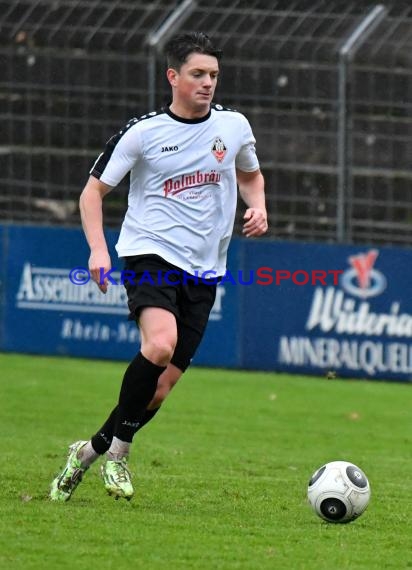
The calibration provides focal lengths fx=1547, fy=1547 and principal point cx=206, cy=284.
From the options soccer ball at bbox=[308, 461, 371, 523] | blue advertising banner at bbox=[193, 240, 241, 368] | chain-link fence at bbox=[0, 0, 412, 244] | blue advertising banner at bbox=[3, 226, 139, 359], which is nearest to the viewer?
soccer ball at bbox=[308, 461, 371, 523]

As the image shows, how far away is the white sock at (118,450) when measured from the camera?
24.2ft

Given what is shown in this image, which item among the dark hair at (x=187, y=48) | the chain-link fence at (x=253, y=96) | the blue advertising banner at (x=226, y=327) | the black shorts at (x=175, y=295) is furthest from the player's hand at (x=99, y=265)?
the blue advertising banner at (x=226, y=327)

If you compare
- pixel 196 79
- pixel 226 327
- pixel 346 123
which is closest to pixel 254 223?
pixel 196 79

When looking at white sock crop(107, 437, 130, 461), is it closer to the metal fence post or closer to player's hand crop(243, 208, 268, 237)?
player's hand crop(243, 208, 268, 237)

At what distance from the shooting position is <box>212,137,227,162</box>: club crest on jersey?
7.65 meters

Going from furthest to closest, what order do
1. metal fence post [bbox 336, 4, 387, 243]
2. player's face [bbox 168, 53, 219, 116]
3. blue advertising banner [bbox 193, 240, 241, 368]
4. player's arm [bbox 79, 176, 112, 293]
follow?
1. blue advertising banner [bbox 193, 240, 241, 368]
2. metal fence post [bbox 336, 4, 387, 243]
3. player's face [bbox 168, 53, 219, 116]
4. player's arm [bbox 79, 176, 112, 293]

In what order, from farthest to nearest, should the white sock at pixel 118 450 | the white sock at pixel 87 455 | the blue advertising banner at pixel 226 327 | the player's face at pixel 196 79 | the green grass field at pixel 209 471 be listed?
the blue advertising banner at pixel 226 327, the white sock at pixel 87 455, the player's face at pixel 196 79, the white sock at pixel 118 450, the green grass field at pixel 209 471

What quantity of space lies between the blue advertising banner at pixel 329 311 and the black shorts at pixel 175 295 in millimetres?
8082

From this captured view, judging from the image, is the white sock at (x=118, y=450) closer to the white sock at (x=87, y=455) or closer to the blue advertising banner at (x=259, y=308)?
the white sock at (x=87, y=455)

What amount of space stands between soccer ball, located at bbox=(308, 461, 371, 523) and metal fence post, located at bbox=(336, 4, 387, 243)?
29.5ft

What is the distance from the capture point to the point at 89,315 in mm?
16844

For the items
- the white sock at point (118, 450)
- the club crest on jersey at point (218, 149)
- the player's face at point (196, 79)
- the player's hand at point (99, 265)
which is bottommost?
the white sock at point (118, 450)

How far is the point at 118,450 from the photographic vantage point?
7.40m

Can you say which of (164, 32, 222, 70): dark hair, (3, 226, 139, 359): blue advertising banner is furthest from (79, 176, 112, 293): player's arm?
(3, 226, 139, 359): blue advertising banner
